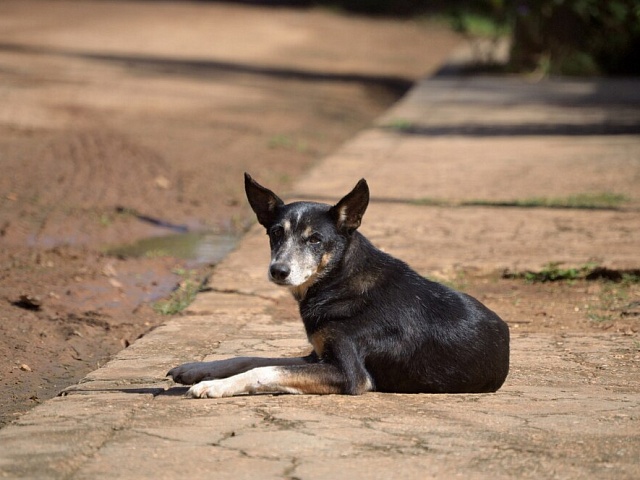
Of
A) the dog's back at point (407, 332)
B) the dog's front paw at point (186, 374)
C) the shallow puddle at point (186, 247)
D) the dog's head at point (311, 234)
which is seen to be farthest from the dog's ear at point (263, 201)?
the shallow puddle at point (186, 247)

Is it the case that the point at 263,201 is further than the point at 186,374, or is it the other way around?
the point at 263,201

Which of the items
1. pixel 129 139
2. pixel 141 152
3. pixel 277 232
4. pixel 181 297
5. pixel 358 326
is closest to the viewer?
pixel 358 326

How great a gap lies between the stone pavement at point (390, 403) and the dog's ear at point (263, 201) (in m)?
0.81

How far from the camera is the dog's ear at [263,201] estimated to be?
552cm

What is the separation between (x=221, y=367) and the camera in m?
5.46

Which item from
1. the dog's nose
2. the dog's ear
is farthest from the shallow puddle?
the dog's nose

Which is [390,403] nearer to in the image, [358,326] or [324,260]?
[358,326]

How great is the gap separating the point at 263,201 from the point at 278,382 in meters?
0.96

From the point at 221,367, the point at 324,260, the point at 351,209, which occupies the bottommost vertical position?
the point at 221,367

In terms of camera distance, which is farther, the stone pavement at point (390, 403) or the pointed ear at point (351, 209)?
the pointed ear at point (351, 209)

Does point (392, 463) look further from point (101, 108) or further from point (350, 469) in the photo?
point (101, 108)

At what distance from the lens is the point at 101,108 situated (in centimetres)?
1498

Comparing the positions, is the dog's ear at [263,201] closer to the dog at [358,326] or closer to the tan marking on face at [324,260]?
the dog at [358,326]

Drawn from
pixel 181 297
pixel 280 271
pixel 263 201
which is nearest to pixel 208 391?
pixel 280 271
